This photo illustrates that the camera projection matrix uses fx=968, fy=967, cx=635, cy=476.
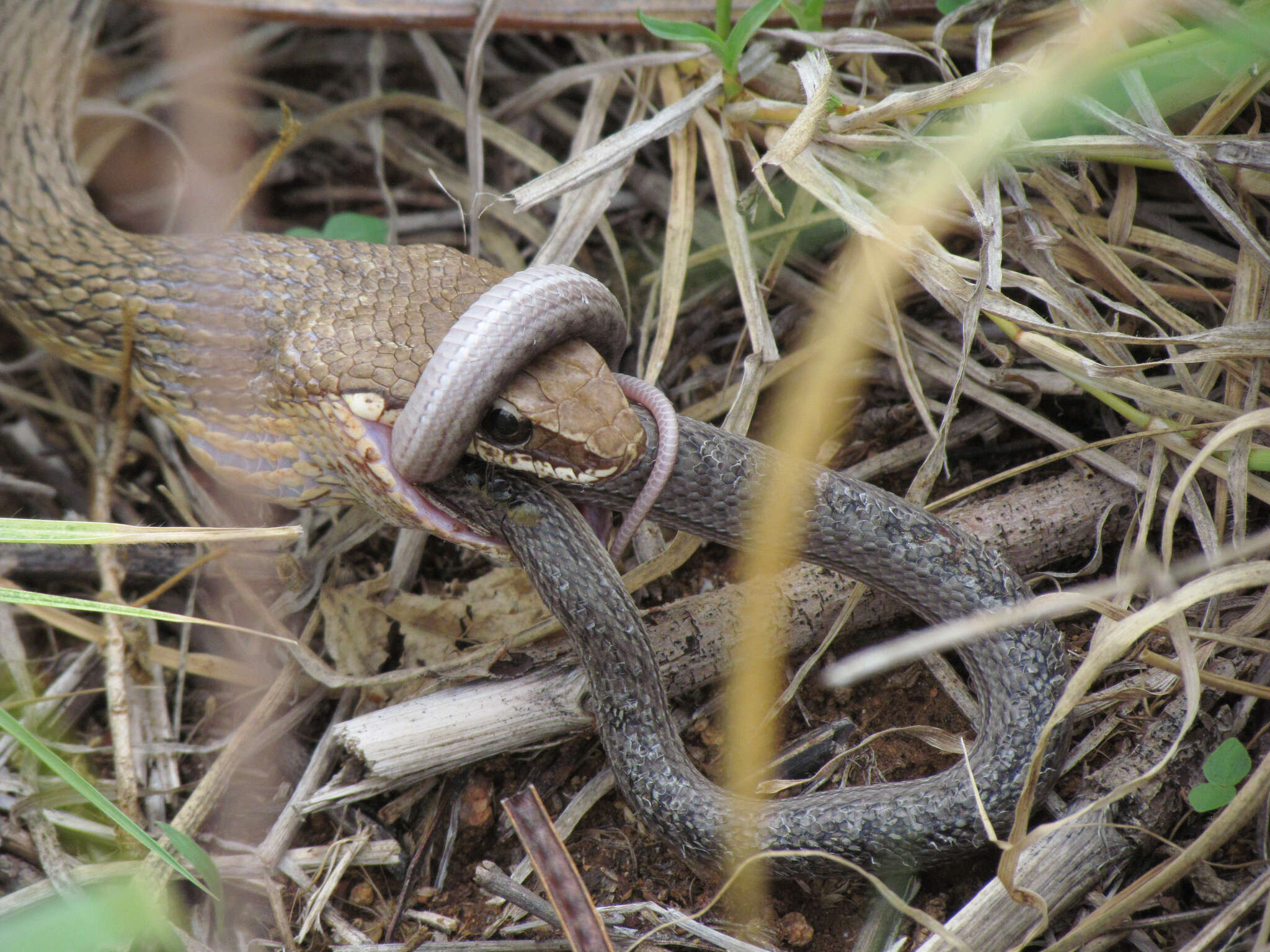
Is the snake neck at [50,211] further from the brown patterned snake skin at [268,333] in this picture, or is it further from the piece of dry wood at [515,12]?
the piece of dry wood at [515,12]

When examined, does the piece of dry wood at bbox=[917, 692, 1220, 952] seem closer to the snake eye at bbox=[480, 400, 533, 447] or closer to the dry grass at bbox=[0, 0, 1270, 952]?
the dry grass at bbox=[0, 0, 1270, 952]

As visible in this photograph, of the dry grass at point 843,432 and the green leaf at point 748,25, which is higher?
the green leaf at point 748,25

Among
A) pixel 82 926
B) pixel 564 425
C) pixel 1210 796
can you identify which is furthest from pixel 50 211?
pixel 1210 796

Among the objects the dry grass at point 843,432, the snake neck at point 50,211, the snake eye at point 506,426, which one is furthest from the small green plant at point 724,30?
the snake neck at point 50,211

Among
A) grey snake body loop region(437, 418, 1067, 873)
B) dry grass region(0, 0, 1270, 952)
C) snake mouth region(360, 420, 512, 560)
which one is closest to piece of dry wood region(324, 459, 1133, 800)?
dry grass region(0, 0, 1270, 952)

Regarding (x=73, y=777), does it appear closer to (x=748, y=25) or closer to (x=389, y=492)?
(x=389, y=492)
